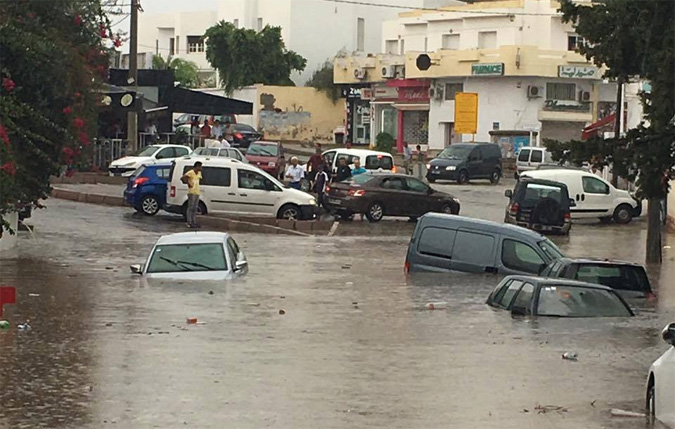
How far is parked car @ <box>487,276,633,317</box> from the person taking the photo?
66.0 feet

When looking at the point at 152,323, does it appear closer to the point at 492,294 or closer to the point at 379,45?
the point at 492,294

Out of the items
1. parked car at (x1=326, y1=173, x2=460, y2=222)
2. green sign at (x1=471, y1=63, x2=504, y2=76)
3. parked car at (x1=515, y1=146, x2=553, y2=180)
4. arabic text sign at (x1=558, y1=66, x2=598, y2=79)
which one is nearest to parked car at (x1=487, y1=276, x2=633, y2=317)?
parked car at (x1=326, y1=173, x2=460, y2=222)

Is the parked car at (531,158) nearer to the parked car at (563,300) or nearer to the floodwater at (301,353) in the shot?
the floodwater at (301,353)

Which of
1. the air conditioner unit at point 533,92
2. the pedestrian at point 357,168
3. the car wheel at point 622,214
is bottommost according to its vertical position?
the car wheel at point 622,214

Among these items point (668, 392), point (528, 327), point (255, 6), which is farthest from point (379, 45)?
point (668, 392)

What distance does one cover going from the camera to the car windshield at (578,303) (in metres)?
20.1

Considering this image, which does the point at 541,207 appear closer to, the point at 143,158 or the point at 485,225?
the point at 485,225

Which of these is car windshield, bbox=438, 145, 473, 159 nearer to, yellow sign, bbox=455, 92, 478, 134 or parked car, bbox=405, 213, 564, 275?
yellow sign, bbox=455, 92, 478, 134

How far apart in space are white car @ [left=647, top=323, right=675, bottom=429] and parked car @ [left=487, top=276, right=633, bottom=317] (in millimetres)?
7666

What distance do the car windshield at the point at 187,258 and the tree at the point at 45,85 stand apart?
8.89ft

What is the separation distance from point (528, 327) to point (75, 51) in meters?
11.7

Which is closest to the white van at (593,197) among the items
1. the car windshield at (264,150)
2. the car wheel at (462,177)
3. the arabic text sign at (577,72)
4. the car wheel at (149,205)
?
the car wheel at (149,205)

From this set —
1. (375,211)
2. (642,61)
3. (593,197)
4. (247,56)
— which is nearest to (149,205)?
(375,211)

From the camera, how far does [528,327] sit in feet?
62.7
